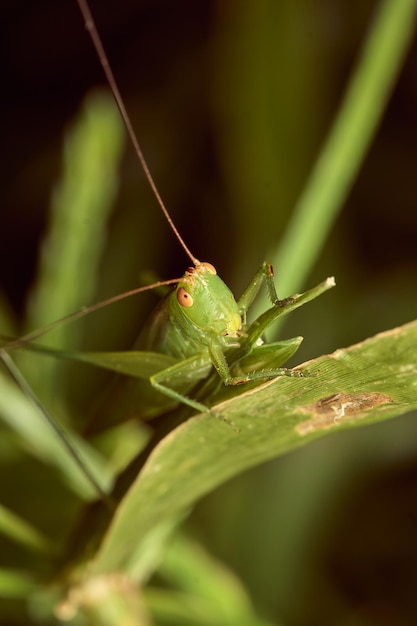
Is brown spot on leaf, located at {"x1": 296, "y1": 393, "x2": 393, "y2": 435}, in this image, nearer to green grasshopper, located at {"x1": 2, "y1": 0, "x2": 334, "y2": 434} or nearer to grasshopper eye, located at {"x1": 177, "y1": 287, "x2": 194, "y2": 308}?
green grasshopper, located at {"x1": 2, "y1": 0, "x2": 334, "y2": 434}

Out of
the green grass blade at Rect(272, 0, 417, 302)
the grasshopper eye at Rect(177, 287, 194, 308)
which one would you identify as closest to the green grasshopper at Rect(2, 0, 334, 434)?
the grasshopper eye at Rect(177, 287, 194, 308)

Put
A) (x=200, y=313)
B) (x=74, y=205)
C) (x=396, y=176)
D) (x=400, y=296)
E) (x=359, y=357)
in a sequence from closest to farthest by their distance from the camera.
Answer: (x=359, y=357), (x=200, y=313), (x=74, y=205), (x=400, y=296), (x=396, y=176)

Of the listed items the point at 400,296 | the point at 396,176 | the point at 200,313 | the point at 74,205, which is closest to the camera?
the point at 200,313

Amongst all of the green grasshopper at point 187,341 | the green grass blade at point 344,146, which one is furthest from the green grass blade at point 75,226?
the green grass blade at point 344,146

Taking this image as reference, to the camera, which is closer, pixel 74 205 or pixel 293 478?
pixel 74 205

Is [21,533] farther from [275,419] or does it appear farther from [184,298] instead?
[275,419]

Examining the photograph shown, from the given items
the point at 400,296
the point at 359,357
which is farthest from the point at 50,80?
the point at 359,357

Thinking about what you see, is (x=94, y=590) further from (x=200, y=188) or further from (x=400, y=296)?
(x=200, y=188)

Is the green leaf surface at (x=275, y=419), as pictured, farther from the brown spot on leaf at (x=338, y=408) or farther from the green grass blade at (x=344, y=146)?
the green grass blade at (x=344, y=146)
